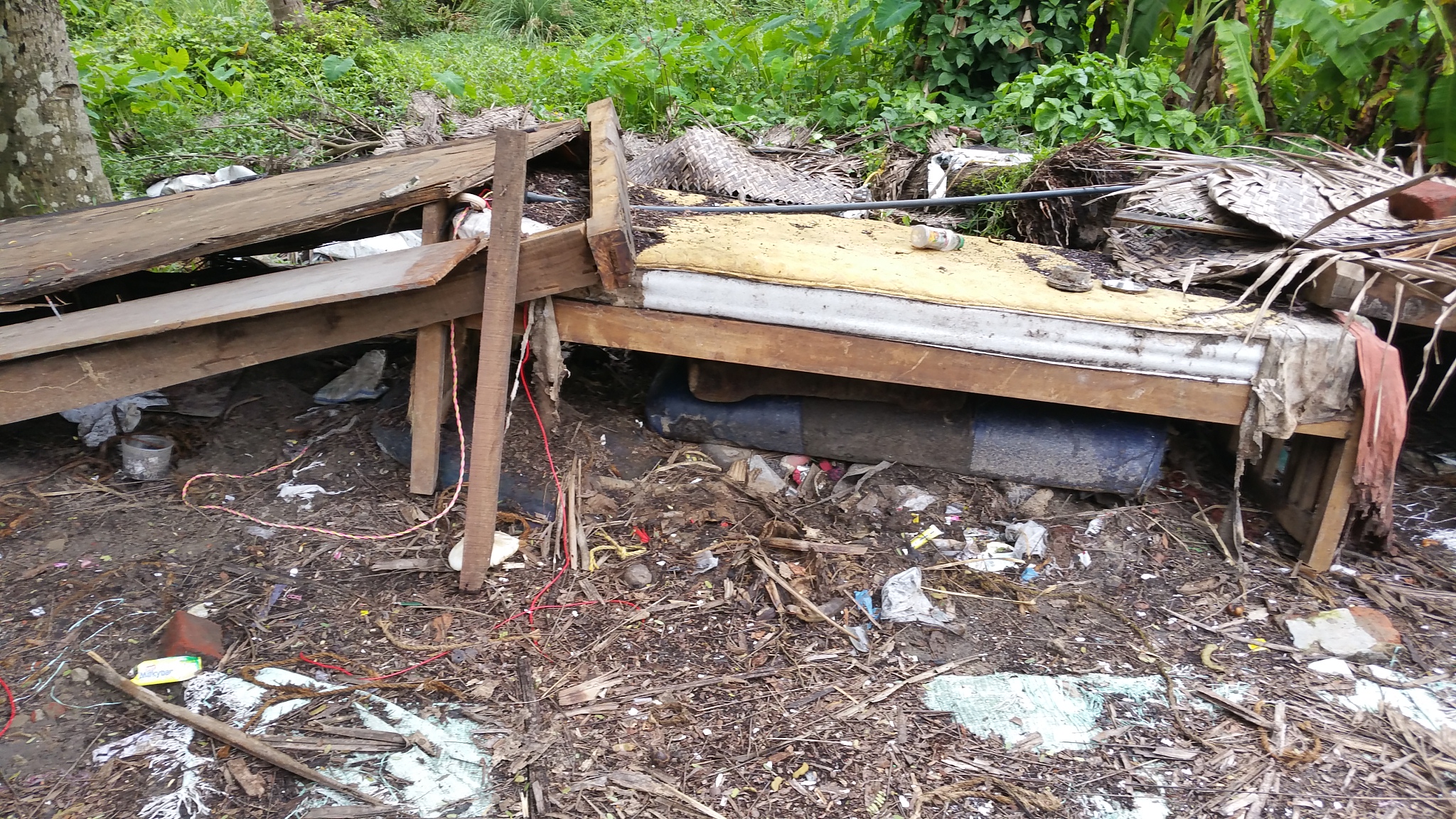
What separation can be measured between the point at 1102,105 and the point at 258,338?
14.5ft

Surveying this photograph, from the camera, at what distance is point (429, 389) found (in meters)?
2.80

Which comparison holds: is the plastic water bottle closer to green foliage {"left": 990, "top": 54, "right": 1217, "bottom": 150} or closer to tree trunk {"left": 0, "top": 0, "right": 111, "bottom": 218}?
green foliage {"left": 990, "top": 54, "right": 1217, "bottom": 150}

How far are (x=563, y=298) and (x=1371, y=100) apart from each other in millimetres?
4811

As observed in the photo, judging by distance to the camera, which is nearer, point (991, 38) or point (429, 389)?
point (429, 389)

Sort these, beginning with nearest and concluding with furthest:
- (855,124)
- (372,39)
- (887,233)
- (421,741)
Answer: (421,741) < (887,233) < (855,124) < (372,39)

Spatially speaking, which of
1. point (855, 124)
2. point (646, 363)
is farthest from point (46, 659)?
point (855, 124)

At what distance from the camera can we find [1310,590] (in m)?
2.90

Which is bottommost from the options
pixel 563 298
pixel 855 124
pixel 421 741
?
pixel 421 741

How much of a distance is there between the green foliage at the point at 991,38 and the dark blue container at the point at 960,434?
10.9 feet

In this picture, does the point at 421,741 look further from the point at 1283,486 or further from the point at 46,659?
the point at 1283,486

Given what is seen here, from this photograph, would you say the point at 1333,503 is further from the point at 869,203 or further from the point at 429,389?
the point at 429,389

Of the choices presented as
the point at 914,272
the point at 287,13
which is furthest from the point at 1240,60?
the point at 287,13

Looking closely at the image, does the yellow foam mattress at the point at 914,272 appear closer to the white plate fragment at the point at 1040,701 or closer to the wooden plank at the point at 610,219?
the wooden plank at the point at 610,219

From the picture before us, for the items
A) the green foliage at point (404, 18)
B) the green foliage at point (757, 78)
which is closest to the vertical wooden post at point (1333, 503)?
the green foliage at point (757, 78)
